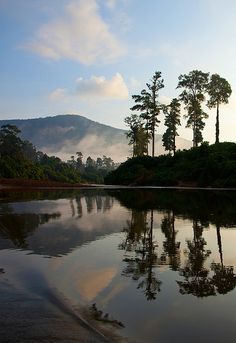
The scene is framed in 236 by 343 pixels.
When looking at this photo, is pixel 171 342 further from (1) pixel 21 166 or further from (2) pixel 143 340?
(1) pixel 21 166

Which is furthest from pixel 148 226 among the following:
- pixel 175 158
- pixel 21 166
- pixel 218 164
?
pixel 21 166

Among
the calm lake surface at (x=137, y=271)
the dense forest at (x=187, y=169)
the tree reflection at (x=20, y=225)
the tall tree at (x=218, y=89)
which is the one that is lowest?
the calm lake surface at (x=137, y=271)

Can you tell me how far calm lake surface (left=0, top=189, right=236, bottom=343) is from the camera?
549 cm

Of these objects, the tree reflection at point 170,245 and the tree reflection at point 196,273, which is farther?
the tree reflection at point 170,245

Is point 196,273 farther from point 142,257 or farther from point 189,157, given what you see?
point 189,157

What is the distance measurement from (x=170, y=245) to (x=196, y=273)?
3120 mm

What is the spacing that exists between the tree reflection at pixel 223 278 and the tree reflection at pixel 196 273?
0.13 meters

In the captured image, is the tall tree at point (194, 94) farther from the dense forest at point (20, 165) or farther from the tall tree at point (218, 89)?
the dense forest at point (20, 165)

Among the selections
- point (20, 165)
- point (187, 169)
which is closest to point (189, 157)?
point (187, 169)

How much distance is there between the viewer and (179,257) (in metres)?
9.69

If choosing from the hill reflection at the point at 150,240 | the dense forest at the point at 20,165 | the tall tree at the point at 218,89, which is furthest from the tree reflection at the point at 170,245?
the dense forest at the point at 20,165

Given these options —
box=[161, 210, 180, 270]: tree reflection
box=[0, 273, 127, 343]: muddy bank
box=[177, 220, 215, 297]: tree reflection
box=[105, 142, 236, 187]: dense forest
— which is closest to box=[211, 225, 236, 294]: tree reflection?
box=[177, 220, 215, 297]: tree reflection

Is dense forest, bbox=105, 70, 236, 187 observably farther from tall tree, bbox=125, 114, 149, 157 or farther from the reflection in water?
the reflection in water

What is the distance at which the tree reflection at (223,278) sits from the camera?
709 cm
